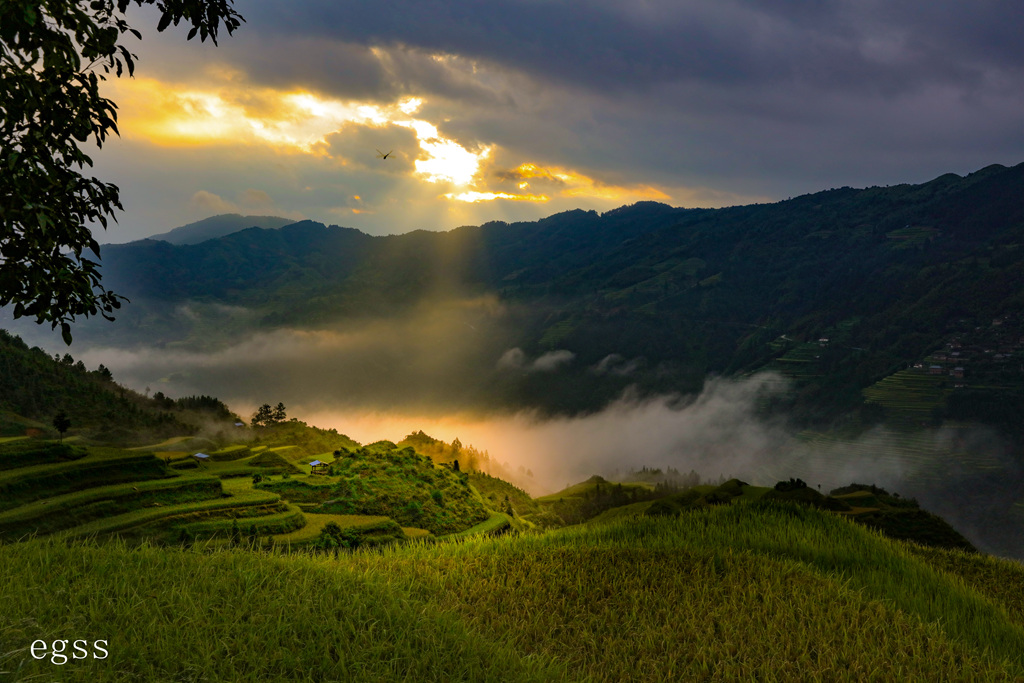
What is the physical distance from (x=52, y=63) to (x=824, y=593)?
1941 centimetres

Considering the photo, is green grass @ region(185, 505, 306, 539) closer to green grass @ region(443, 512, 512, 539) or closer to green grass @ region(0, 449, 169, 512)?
green grass @ region(0, 449, 169, 512)

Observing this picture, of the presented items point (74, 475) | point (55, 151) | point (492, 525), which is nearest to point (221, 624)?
point (55, 151)

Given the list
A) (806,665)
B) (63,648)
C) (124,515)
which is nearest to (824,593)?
(806,665)

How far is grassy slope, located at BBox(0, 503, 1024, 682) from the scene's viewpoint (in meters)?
8.77

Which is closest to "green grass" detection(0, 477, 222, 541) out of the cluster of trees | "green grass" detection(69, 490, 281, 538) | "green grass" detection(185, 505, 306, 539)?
"green grass" detection(69, 490, 281, 538)

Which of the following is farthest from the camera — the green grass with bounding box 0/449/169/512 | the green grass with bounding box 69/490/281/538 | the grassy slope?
the green grass with bounding box 0/449/169/512

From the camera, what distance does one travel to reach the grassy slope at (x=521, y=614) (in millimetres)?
8773

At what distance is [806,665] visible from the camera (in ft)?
34.6

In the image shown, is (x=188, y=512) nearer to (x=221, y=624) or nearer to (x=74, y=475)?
(x=74, y=475)

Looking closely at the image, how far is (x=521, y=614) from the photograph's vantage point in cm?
1214

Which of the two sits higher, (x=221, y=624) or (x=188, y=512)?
(x=221, y=624)

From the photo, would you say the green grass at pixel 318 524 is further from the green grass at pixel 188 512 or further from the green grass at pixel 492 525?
the green grass at pixel 492 525

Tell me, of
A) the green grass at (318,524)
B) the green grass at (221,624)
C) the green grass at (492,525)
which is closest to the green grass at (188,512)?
the green grass at (318,524)

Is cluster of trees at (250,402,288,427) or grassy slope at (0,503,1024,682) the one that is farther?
cluster of trees at (250,402,288,427)
